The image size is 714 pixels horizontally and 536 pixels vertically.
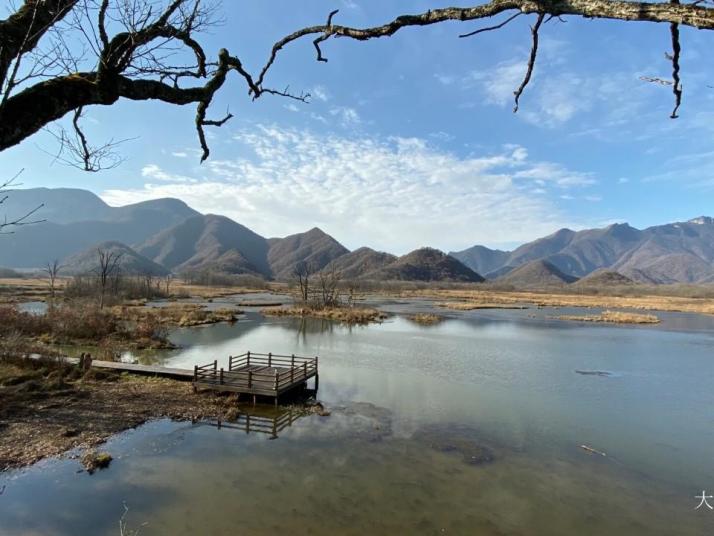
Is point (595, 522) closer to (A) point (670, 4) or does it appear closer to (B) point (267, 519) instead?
(B) point (267, 519)

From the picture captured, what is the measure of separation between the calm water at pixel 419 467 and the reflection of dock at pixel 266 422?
0.46ft

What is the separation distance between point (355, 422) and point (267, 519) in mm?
8053

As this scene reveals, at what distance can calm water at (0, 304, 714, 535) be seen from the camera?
1198cm

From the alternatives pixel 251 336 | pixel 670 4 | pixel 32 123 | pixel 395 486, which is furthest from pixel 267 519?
pixel 251 336

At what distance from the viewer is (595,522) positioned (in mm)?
12516

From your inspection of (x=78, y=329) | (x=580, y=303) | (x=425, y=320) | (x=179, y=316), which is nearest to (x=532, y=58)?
(x=78, y=329)

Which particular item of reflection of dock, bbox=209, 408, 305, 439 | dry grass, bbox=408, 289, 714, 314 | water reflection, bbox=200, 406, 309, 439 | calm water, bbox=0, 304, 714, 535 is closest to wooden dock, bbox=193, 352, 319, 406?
water reflection, bbox=200, 406, 309, 439

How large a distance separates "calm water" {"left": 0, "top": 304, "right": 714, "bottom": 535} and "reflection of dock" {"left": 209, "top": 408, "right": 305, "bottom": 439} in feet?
0.46

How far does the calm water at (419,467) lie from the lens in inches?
472

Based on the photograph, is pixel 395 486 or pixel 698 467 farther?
pixel 698 467

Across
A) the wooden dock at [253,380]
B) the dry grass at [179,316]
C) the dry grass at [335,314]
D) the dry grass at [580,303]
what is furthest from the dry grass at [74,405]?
the dry grass at [580,303]

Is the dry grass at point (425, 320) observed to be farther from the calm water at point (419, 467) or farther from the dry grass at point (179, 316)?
the calm water at point (419, 467)

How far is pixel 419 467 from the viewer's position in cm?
1526

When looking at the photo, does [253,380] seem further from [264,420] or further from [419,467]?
[419,467]
